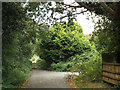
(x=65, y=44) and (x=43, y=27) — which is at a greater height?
(x=43, y=27)

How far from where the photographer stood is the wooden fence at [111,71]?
6.77 meters

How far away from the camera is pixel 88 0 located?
25.6 feet

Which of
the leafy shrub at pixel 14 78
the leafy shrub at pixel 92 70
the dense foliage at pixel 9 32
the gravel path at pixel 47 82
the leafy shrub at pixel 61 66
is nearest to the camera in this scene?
the dense foliage at pixel 9 32

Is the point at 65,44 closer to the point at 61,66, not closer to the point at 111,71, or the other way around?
the point at 61,66

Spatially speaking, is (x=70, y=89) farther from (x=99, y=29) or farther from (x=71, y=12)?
(x=71, y=12)

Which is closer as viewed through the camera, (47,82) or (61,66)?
(47,82)

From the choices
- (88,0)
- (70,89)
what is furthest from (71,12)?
(70,89)

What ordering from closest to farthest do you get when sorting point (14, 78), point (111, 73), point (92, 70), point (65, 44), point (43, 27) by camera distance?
point (14, 78) → point (111, 73) → point (43, 27) → point (92, 70) → point (65, 44)

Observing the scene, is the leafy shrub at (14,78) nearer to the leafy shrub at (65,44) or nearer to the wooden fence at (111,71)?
the wooden fence at (111,71)

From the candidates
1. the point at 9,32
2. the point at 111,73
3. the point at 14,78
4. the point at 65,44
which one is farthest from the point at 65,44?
the point at 9,32

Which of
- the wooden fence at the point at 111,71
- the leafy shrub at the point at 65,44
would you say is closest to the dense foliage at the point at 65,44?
the leafy shrub at the point at 65,44

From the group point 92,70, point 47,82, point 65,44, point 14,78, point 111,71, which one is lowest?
point 47,82

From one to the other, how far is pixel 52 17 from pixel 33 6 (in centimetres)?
123

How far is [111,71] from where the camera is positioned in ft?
23.8
